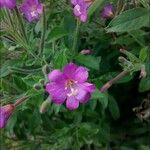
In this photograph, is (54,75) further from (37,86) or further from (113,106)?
(113,106)

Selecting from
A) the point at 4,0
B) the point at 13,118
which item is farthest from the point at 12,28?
the point at 13,118

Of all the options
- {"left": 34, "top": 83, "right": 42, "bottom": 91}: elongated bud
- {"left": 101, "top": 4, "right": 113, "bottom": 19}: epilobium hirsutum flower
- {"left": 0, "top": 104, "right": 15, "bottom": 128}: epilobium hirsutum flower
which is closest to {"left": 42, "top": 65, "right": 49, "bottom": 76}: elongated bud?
{"left": 34, "top": 83, "right": 42, "bottom": 91}: elongated bud

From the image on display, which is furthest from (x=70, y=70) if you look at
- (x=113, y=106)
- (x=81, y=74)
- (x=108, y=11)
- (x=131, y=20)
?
(x=113, y=106)

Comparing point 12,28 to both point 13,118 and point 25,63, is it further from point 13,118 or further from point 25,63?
point 13,118

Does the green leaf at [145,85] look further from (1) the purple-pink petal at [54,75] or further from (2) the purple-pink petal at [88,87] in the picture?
(1) the purple-pink petal at [54,75]

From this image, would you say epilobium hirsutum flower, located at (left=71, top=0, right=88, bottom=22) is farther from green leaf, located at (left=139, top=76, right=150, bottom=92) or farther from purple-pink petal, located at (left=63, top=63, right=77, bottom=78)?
green leaf, located at (left=139, top=76, right=150, bottom=92)
